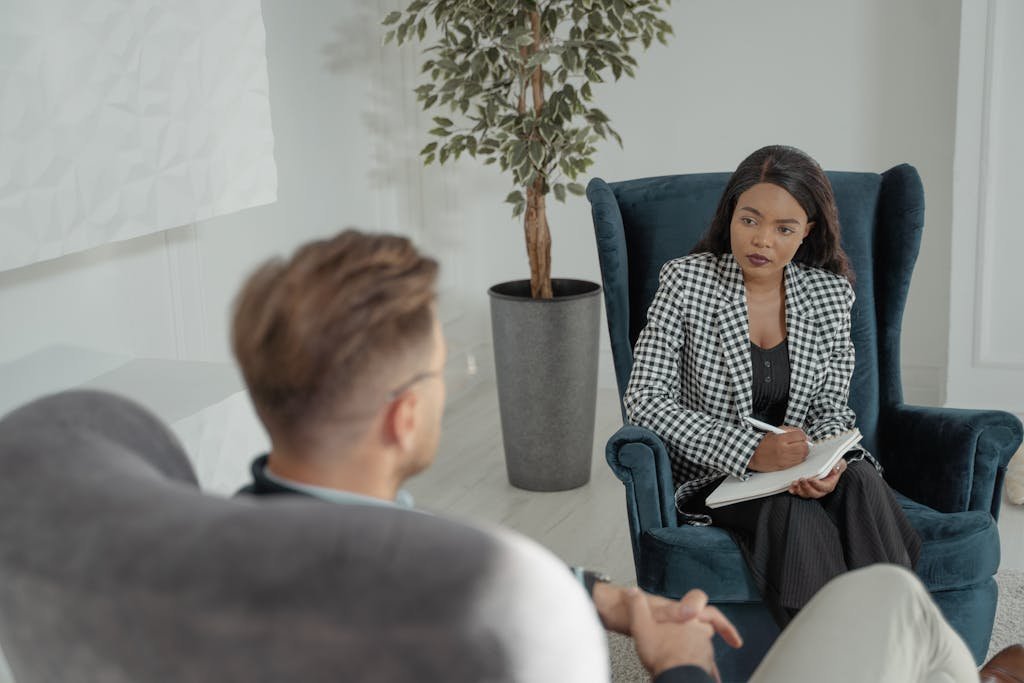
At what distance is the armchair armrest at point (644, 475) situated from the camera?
6.91 feet

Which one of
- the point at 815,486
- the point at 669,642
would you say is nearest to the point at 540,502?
the point at 815,486

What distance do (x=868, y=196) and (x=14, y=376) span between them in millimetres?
1854

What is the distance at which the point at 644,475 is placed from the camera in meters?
2.11

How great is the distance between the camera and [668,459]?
85.1 inches

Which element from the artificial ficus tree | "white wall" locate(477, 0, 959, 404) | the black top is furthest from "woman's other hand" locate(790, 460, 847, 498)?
"white wall" locate(477, 0, 959, 404)

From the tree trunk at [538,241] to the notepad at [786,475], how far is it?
1.29 metres

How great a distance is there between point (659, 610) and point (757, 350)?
1.14 metres

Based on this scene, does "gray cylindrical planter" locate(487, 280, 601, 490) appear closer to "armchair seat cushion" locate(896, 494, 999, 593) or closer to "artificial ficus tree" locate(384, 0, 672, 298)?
"artificial ficus tree" locate(384, 0, 672, 298)

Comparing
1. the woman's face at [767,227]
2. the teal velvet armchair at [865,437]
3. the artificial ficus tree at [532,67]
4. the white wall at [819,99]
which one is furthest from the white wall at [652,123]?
the woman's face at [767,227]

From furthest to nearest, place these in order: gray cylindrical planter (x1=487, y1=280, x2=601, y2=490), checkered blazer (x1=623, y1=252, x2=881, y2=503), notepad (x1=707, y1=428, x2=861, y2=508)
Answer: gray cylindrical planter (x1=487, y1=280, x2=601, y2=490) < checkered blazer (x1=623, y1=252, x2=881, y2=503) < notepad (x1=707, y1=428, x2=861, y2=508)

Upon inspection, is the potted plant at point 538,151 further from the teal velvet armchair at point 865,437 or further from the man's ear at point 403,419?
the man's ear at point 403,419

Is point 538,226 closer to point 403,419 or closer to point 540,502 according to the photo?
point 540,502

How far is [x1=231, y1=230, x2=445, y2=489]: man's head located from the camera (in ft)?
2.77

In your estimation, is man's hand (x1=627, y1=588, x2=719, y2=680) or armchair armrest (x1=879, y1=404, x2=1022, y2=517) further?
armchair armrest (x1=879, y1=404, x2=1022, y2=517)
